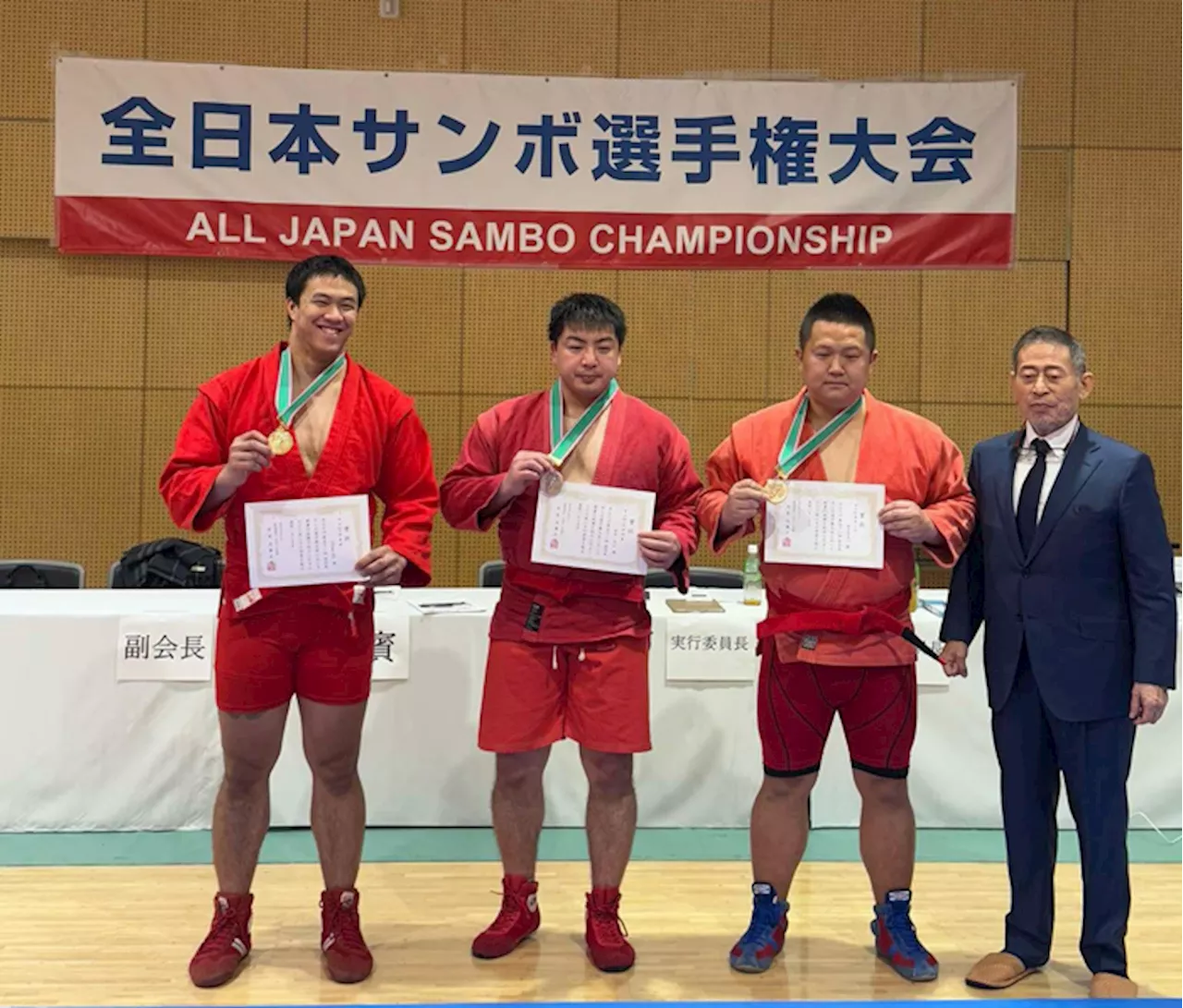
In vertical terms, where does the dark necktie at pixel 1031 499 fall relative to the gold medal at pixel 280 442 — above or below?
below

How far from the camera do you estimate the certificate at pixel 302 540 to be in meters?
2.59

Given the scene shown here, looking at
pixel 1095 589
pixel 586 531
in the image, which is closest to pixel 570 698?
pixel 586 531

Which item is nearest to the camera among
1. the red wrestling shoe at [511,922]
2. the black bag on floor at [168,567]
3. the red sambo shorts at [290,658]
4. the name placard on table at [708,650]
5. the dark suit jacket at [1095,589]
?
the dark suit jacket at [1095,589]

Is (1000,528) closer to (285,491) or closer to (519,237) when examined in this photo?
(285,491)

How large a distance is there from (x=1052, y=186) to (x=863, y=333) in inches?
153

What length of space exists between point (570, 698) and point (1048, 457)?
3.94 ft

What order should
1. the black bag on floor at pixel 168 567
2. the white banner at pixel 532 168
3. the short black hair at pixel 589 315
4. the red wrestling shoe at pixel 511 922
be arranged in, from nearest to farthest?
1. the short black hair at pixel 589 315
2. the red wrestling shoe at pixel 511 922
3. the black bag on floor at pixel 168 567
4. the white banner at pixel 532 168

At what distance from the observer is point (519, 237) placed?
5781 millimetres

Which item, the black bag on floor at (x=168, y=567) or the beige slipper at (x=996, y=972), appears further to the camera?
the black bag on floor at (x=168, y=567)

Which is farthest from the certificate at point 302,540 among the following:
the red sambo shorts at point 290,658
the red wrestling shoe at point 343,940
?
the red wrestling shoe at point 343,940

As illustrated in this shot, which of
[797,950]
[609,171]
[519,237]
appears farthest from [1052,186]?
[797,950]

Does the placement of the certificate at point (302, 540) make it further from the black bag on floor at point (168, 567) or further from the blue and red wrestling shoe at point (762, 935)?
the black bag on floor at point (168, 567)

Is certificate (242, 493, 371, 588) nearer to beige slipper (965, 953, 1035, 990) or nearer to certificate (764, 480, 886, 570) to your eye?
certificate (764, 480, 886, 570)

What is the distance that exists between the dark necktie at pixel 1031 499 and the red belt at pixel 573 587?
2.83 ft
